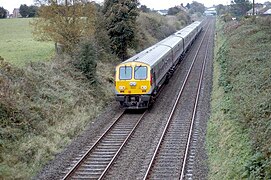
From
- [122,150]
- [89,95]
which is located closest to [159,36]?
[89,95]

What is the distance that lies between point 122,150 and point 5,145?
465cm

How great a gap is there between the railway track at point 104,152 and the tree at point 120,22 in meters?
14.4

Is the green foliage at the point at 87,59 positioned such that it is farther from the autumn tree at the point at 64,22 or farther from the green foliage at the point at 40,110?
the autumn tree at the point at 64,22

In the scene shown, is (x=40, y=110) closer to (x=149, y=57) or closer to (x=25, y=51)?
(x=149, y=57)

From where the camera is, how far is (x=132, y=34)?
34.1 metres

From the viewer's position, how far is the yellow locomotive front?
2141 centimetres

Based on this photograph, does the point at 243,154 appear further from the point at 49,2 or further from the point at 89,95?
the point at 49,2

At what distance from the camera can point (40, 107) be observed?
1842 cm

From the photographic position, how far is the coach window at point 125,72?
21.7m

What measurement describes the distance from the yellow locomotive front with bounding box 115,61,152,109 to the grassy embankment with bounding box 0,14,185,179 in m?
1.89

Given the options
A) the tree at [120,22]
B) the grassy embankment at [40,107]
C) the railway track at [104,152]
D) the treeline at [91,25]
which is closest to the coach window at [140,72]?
the railway track at [104,152]

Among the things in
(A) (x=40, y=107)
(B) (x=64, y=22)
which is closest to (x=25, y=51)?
(B) (x=64, y=22)

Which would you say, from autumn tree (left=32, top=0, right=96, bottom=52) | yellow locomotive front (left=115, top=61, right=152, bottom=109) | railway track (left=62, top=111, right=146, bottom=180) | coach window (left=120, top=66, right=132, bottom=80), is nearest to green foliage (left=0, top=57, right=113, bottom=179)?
railway track (left=62, top=111, right=146, bottom=180)

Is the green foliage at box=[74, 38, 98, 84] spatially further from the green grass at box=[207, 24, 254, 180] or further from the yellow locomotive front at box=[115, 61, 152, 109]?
the green grass at box=[207, 24, 254, 180]
